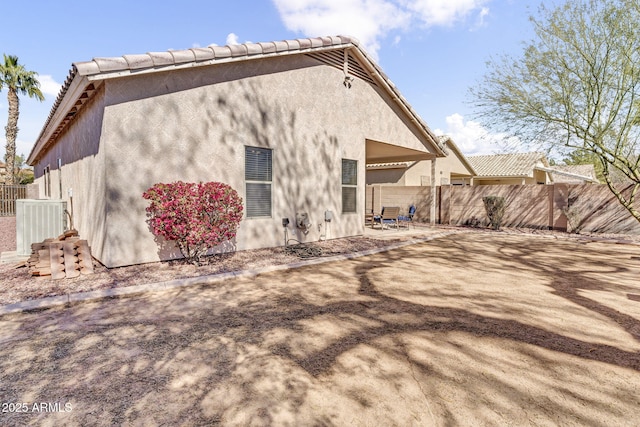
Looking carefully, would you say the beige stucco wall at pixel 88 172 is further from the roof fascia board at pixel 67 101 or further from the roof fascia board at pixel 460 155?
the roof fascia board at pixel 460 155

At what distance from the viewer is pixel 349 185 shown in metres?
11.6

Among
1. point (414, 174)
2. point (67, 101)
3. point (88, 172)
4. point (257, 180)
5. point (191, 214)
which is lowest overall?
point (191, 214)

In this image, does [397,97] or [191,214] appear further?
[397,97]

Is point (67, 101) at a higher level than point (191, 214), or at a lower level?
higher

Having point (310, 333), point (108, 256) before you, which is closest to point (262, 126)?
point (108, 256)

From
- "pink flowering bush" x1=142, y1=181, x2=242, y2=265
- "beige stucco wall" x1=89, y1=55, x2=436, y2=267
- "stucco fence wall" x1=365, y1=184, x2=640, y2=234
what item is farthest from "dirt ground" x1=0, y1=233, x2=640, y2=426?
"stucco fence wall" x1=365, y1=184, x2=640, y2=234

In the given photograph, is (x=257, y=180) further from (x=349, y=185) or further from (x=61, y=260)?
(x=61, y=260)

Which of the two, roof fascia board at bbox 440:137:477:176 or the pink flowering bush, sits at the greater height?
roof fascia board at bbox 440:137:477:176

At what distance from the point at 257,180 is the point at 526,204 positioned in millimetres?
13174

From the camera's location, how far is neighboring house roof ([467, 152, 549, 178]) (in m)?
25.9

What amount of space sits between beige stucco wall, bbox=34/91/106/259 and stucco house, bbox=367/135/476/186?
15660 mm

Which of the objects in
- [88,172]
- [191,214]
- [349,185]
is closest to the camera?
[191,214]

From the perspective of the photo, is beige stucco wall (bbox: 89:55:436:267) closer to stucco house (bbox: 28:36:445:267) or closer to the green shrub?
stucco house (bbox: 28:36:445:267)

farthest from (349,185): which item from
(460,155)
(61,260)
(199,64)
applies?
(460,155)
